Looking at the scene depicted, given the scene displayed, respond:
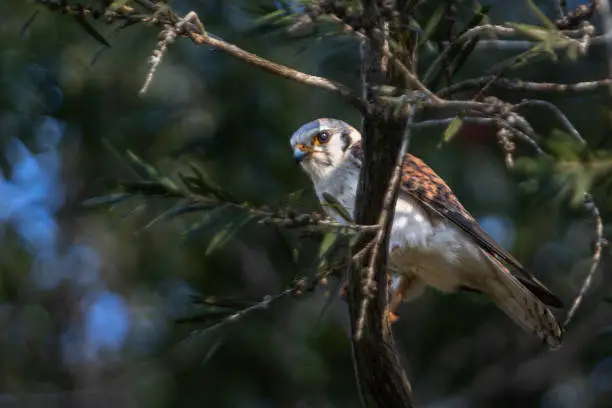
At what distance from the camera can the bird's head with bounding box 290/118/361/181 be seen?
4.49 meters

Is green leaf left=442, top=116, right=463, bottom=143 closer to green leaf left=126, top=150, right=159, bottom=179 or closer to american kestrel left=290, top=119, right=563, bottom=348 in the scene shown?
green leaf left=126, top=150, right=159, bottom=179

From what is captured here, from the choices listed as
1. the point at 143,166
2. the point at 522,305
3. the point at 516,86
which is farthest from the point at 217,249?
the point at 516,86

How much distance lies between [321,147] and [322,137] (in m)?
0.08

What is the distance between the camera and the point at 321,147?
458 centimetres

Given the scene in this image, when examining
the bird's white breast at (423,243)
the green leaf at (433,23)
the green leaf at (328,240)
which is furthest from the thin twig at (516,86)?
the bird's white breast at (423,243)

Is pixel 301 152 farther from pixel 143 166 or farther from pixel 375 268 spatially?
pixel 375 268

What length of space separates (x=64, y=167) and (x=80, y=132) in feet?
2.61

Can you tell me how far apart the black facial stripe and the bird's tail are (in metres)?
0.86

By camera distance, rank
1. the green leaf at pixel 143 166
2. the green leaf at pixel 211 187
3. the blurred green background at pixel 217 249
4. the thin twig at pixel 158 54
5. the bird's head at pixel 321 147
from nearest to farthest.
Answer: the thin twig at pixel 158 54
the green leaf at pixel 211 187
the green leaf at pixel 143 166
the bird's head at pixel 321 147
the blurred green background at pixel 217 249

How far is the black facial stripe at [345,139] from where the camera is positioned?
4560 mm

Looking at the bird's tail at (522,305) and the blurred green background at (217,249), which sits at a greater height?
the bird's tail at (522,305)

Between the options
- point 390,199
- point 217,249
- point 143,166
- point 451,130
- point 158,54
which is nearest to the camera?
point 158,54

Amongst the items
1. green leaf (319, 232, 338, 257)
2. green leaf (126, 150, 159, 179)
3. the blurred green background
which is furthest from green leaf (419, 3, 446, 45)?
the blurred green background

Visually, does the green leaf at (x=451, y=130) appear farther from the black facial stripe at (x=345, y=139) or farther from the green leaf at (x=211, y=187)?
the black facial stripe at (x=345, y=139)
